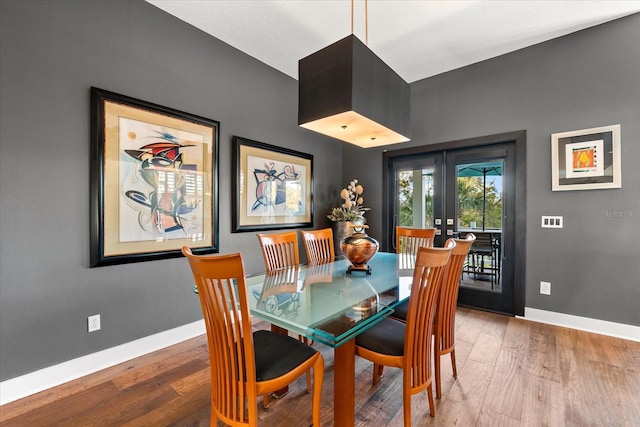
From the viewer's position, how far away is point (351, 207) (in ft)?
13.8

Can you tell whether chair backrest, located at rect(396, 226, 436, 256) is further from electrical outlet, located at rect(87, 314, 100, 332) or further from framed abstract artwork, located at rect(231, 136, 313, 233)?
electrical outlet, located at rect(87, 314, 100, 332)

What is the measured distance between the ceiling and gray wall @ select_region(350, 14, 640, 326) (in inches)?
9.3

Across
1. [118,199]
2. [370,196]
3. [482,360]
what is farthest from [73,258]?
[370,196]

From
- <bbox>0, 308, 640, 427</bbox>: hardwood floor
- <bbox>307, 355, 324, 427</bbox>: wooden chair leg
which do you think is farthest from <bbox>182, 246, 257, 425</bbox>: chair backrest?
<bbox>0, 308, 640, 427</bbox>: hardwood floor

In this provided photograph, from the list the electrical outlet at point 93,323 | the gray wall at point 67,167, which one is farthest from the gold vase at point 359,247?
the electrical outlet at point 93,323

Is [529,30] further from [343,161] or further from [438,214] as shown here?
[343,161]

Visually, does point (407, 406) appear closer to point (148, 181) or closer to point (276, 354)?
point (276, 354)

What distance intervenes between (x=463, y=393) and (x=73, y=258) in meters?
2.89

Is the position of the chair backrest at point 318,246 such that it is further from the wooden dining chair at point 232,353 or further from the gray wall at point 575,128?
the gray wall at point 575,128

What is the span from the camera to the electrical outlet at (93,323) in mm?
2117

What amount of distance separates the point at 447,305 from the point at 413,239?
1.29m

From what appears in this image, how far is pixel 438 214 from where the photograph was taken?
12.3 feet

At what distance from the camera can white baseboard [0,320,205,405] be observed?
5.94ft

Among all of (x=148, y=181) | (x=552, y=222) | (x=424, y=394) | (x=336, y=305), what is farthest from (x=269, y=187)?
(x=552, y=222)
